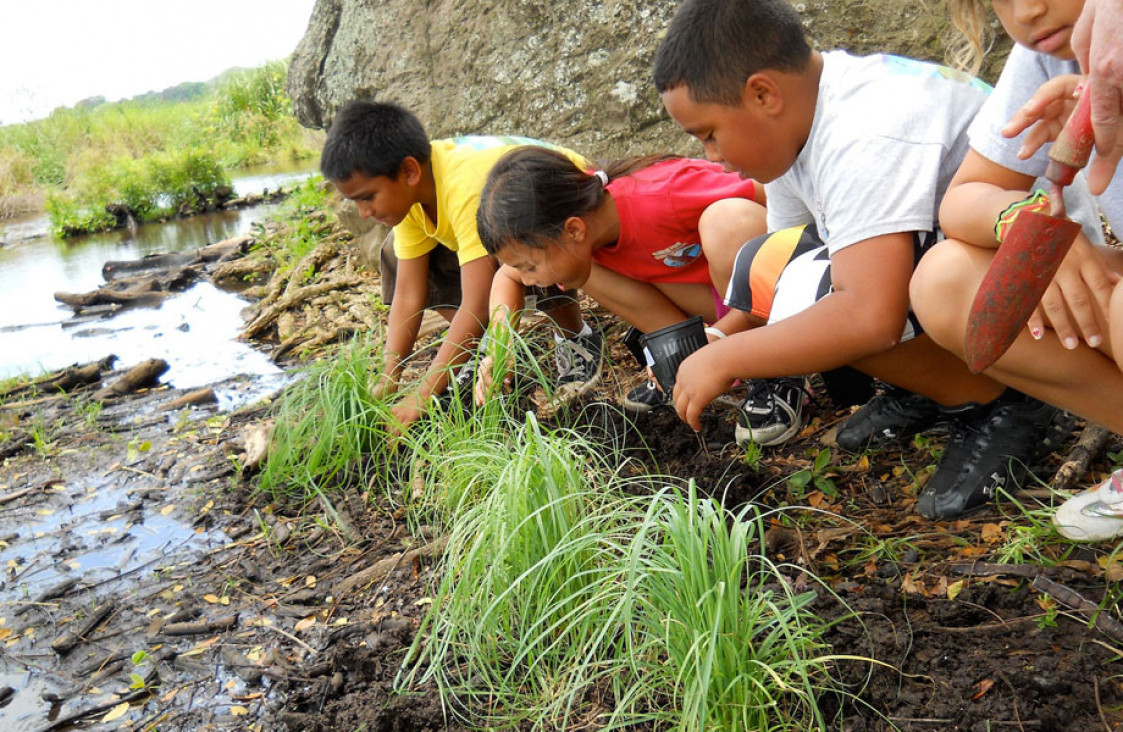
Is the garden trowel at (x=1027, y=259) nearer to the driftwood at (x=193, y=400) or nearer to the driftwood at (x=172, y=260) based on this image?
the driftwood at (x=193, y=400)

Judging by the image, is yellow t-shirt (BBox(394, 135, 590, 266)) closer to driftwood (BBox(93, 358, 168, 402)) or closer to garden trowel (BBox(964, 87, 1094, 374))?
driftwood (BBox(93, 358, 168, 402))

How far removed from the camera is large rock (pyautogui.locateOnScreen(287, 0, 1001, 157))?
372 centimetres

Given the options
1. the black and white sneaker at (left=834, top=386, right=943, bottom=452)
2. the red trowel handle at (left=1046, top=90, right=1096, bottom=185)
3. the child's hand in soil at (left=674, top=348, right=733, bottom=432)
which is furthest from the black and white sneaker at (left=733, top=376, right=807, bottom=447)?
the red trowel handle at (left=1046, top=90, right=1096, bottom=185)

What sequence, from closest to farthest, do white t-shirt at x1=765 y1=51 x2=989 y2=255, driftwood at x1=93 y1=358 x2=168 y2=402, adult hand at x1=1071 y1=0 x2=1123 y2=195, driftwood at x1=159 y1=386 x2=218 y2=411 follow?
1. adult hand at x1=1071 y1=0 x2=1123 y2=195
2. white t-shirt at x1=765 y1=51 x2=989 y2=255
3. driftwood at x1=159 y1=386 x2=218 y2=411
4. driftwood at x1=93 y1=358 x2=168 y2=402

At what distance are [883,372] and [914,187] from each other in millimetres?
471

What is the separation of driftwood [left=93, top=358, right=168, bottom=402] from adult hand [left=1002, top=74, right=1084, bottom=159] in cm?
405

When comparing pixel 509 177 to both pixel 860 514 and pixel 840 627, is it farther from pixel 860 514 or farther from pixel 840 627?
pixel 840 627

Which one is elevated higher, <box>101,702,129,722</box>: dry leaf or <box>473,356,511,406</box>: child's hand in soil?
<box>473,356,511,406</box>: child's hand in soil

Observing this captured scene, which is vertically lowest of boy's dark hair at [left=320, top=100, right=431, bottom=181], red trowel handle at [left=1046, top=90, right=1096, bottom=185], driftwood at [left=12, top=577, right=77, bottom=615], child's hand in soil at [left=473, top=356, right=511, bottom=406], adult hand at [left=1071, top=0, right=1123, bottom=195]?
driftwood at [left=12, top=577, right=77, bottom=615]

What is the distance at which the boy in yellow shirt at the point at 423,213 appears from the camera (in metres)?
3.13

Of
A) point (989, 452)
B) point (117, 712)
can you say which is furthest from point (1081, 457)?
point (117, 712)

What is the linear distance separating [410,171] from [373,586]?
5.18 feet

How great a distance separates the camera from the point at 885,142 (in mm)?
1951

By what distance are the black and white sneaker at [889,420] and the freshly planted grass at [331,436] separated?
1.32 m
